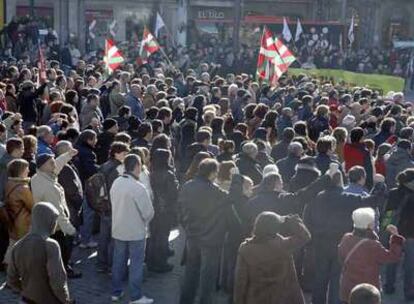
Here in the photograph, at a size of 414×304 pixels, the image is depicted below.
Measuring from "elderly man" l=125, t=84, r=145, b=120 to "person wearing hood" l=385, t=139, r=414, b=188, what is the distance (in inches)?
235

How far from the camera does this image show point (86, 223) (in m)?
11.4

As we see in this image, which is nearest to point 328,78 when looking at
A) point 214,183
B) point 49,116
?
point 49,116

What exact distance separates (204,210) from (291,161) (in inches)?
93.6

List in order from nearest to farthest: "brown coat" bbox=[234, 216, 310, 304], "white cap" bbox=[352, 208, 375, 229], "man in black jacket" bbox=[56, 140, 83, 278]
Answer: "brown coat" bbox=[234, 216, 310, 304] → "white cap" bbox=[352, 208, 375, 229] → "man in black jacket" bbox=[56, 140, 83, 278]

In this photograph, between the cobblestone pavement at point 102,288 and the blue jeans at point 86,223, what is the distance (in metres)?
0.49

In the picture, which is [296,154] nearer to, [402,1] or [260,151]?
[260,151]

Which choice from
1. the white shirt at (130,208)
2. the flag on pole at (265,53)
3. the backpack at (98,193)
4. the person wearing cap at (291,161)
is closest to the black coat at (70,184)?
the backpack at (98,193)

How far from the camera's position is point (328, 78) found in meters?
27.5

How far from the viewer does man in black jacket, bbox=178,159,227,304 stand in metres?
8.72

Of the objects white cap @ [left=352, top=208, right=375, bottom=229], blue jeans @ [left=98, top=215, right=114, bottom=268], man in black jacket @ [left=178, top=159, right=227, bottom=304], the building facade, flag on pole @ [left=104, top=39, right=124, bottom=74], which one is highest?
the building facade

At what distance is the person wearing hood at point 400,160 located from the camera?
11.1m

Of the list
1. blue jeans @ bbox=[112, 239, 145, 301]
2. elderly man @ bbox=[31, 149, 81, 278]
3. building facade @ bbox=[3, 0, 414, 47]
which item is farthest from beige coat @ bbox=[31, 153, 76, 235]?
building facade @ bbox=[3, 0, 414, 47]

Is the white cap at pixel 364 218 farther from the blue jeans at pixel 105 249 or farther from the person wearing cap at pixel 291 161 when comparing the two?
the blue jeans at pixel 105 249

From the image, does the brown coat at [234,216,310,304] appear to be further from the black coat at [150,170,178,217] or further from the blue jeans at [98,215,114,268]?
the blue jeans at [98,215,114,268]
